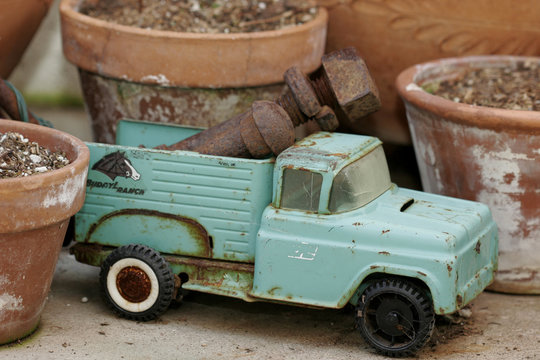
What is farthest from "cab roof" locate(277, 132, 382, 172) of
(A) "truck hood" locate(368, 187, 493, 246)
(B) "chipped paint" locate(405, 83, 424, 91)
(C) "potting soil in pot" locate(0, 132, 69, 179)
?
(C) "potting soil in pot" locate(0, 132, 69, 179)

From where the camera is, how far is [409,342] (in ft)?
11.4

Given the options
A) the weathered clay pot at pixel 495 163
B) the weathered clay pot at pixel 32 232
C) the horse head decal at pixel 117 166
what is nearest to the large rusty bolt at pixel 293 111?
the horse head decal at pixel 117 166

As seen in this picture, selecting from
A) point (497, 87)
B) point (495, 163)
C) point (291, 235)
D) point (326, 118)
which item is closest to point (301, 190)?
point (291, 235)

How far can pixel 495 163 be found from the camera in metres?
4.04

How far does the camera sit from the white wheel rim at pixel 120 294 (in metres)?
3.70

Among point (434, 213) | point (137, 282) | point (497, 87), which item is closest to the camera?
point (434, 213)

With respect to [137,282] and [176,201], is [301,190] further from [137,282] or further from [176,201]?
[137,282]

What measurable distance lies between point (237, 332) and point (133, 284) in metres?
0.48

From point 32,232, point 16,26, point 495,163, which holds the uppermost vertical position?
point 16,26

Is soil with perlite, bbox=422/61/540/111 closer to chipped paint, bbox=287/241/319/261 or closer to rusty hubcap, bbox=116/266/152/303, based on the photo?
chipped paint, bbox=287/241/319/261

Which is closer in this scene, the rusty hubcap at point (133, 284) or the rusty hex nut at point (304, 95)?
the rusty hubcap at point (133, 284)

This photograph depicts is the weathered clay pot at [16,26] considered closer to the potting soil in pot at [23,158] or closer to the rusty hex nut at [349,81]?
the potting soil in pot at [23,158]

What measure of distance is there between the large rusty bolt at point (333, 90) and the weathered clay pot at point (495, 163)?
0.38 metres

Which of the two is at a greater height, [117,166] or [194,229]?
[117,166]
